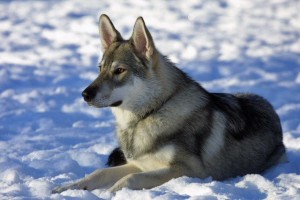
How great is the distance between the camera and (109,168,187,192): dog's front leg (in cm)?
431

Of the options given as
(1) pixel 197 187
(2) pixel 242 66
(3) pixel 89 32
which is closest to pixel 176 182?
(1) pixel 197 187

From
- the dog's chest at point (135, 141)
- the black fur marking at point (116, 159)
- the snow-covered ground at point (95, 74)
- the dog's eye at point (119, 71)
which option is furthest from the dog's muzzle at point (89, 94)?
the black fur marking at point (116, 159)

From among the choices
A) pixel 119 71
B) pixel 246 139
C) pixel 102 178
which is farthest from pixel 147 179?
pixel 246 139

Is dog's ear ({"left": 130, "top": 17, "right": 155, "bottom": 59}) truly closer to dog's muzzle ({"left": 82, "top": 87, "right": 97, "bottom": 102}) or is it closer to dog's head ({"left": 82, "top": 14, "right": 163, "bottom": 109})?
dog's head ({"left": 82, "top": 14, "right": 163, "bottom": 109})

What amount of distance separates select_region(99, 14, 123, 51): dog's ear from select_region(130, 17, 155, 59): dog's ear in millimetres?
302

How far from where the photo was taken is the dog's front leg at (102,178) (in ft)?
14.5

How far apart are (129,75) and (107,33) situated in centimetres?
63

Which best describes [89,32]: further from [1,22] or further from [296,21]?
[296,21]

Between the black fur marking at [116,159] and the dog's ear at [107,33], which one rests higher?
the dog's ear at [107,33]

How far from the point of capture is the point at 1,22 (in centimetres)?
1364

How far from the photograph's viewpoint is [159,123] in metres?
4.70

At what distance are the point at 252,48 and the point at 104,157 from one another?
6.49m

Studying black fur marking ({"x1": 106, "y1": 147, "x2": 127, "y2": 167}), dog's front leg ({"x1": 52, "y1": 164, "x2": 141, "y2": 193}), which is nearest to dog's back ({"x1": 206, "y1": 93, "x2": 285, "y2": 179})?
dog's front leg ({"x1": 52, "y1": 164, "x2": 141, "y2": 193})

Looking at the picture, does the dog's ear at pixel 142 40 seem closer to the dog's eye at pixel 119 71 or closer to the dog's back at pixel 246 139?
the dog's eye at pixel 119 71
